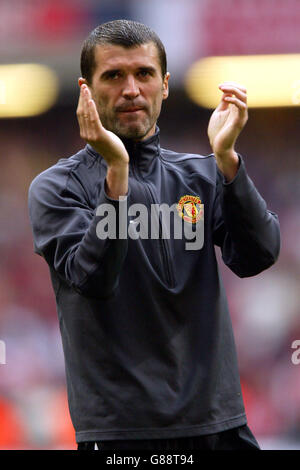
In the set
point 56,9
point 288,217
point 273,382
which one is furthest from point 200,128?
point 273,382

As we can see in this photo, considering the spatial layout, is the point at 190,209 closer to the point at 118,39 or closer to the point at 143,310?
the point at 143,310

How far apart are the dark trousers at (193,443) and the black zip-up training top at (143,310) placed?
23 millimetres

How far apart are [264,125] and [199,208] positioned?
359 centimetres

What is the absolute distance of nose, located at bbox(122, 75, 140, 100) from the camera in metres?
2.11

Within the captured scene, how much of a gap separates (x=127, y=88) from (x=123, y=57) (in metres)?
0.08

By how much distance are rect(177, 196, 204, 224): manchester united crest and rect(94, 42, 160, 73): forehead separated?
0.35m

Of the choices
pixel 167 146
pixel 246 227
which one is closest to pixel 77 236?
pixel 246 227

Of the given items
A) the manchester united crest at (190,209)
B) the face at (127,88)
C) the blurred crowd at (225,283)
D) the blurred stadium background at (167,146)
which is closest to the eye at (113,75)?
the face at (127,88)

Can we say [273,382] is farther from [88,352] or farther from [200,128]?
[88,352]

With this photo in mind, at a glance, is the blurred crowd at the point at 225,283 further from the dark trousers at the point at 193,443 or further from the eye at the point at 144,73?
the eye at the point at 144,73

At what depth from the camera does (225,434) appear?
2.09 meters

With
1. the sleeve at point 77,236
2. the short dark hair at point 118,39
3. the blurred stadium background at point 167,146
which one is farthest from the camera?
the blurred stadium background at point 167,146

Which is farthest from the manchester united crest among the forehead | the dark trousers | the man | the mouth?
the dark trousers

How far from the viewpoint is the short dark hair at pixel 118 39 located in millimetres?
2152
